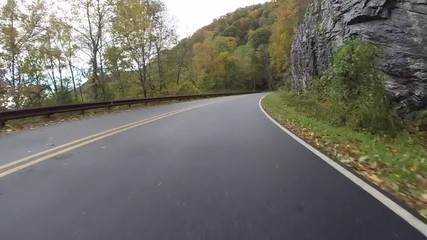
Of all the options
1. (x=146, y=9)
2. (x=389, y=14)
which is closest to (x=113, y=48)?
(x=146, y=9)

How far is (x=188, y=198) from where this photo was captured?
4.68m

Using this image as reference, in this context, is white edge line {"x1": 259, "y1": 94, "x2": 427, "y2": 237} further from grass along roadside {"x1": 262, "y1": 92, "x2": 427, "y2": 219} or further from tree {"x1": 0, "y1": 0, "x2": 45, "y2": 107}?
tree {"x1": 0, "y1": 0, "x2": 45, "y2": 107}

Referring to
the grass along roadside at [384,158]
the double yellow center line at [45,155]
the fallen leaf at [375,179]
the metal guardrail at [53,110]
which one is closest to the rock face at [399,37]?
the grass along roadside at [384,158]

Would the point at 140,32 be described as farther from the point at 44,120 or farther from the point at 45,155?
the point at 45,155

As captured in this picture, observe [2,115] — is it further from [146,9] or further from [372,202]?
[146,9]

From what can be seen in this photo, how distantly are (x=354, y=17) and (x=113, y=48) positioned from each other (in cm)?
2040

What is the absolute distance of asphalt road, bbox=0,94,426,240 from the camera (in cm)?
368

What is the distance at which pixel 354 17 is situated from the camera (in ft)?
55.6

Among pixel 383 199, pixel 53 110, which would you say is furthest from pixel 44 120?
pixel 383 199

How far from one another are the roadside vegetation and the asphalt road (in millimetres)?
805

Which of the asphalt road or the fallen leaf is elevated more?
the asphalt road

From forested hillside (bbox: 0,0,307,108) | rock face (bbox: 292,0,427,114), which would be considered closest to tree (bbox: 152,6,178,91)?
forested hillside (bbox: 0,0,307,108)

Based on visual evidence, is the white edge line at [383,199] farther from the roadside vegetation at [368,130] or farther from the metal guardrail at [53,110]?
the metal guardrail at [53,110]

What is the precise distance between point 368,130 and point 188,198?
8460mm
